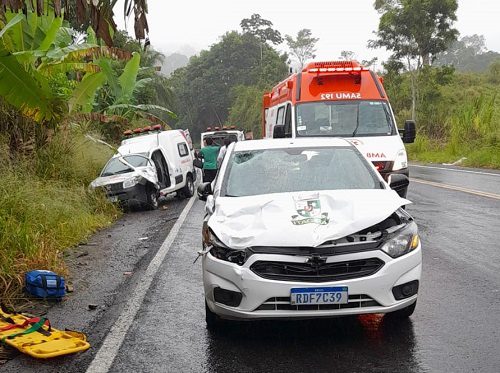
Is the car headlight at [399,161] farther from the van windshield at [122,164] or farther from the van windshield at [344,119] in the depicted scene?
the van windshield at [122,164]

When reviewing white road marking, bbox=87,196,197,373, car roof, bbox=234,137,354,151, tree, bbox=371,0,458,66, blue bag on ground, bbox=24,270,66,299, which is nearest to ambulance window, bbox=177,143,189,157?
white road marking, bbox=87,196,197,373

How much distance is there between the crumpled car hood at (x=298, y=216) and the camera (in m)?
4.64

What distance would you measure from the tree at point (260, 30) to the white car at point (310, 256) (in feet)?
251

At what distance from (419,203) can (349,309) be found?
28.5ft

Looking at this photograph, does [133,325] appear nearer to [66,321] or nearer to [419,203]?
A: [66,321]

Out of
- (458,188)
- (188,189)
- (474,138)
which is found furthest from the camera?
(474,138)

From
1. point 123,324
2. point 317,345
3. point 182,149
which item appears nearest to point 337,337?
A: point 317,345

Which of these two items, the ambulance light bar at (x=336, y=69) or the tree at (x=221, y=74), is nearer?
the ambulance light bar at (x=336, y=69)

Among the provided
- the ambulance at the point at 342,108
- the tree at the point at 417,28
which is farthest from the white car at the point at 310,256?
the tree at the point at 417,28

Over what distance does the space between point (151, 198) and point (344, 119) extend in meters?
5.86

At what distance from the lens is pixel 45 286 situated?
636 centimetres

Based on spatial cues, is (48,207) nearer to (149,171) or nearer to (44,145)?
(44,145)

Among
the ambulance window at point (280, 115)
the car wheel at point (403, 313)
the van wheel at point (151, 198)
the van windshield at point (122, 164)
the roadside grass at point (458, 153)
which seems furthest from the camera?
the roadside grass at point (458, 153)

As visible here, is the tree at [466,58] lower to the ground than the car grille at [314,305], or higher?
higher
